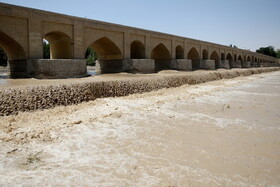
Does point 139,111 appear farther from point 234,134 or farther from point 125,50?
point 125,50

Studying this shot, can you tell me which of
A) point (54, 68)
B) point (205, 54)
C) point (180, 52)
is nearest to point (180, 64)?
point (180, 52)

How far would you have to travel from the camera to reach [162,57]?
22.2 meters

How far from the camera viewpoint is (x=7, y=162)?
10.9ft

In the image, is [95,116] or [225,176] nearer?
[225,176]

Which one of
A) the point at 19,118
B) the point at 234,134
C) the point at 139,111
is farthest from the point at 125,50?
the point at 234,134

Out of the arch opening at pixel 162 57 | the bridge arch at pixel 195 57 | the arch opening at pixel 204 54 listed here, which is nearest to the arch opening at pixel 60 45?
the arch opening at pixel 162 57

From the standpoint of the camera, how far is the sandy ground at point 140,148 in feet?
9.53

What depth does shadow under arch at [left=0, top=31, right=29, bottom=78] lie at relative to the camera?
1085 centimetres

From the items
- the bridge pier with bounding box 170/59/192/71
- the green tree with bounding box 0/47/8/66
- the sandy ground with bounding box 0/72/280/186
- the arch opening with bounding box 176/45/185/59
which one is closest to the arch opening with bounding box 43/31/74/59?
the sandy ground with bounding box 0/72/280/186

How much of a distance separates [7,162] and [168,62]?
1918 centimetres

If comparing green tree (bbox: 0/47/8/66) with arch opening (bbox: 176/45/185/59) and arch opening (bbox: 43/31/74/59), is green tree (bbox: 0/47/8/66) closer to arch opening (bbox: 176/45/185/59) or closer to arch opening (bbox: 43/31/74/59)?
arch opening (bbox: 43/31/74/59)

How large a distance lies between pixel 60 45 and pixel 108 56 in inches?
151

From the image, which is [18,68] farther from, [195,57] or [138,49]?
[195,57]

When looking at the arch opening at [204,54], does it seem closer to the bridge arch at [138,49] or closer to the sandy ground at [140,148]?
the bridge arch at [138,49]
